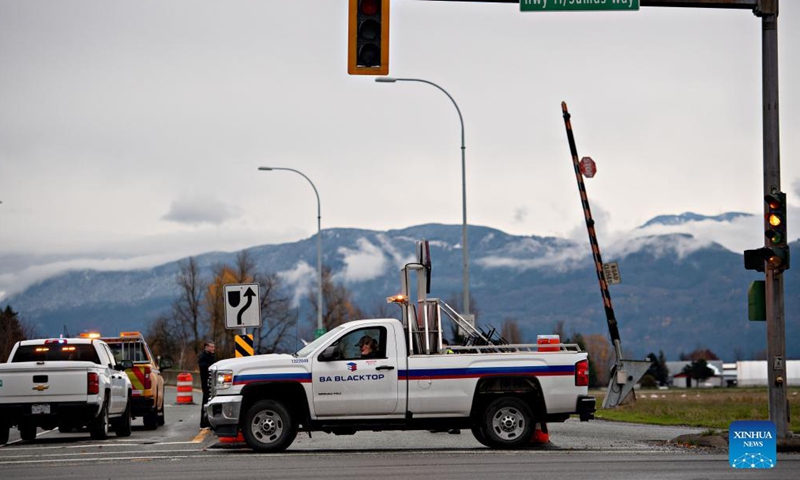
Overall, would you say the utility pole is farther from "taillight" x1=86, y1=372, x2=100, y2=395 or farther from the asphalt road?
"taillight" x1=86, y1=372, x2=100, y2=395

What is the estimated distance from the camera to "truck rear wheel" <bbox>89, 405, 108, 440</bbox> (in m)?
25.1

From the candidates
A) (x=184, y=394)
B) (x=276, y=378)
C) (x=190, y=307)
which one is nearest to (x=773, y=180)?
(x=276, y=378)

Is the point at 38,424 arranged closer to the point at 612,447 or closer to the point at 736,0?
the point at 612,447

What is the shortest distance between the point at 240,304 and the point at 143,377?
3309 millimetres

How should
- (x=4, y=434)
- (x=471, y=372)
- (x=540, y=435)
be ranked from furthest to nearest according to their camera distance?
1. (x=4, y=434)
2. (x=540, y=435)
3. (x=471, y=372)

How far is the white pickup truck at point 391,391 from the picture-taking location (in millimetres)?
20984

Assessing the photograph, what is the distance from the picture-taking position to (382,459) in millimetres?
19156

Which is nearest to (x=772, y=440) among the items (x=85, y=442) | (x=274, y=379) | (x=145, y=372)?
(x=274, y=379)

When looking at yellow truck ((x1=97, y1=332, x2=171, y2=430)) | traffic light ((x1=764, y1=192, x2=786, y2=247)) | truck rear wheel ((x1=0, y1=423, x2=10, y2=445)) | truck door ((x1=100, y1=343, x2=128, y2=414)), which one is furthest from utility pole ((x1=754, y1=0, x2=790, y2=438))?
yellow truck ((x1=97, y1=332, x2=171, y2=430))

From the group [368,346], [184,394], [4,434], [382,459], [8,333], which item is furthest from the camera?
[8,333]

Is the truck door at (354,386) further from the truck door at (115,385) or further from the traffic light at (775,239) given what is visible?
the truck door at (115,385)

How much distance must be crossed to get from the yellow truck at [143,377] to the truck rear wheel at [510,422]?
10.9 m

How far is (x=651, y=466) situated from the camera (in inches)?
677

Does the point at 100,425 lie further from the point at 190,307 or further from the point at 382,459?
the point at 190,307
